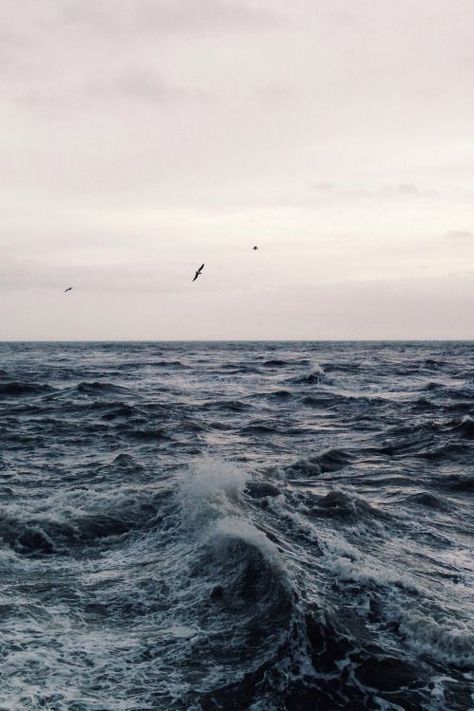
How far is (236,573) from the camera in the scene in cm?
891

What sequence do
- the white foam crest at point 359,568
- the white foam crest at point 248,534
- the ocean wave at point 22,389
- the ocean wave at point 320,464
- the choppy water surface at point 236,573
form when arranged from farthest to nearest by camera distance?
the ocean wave at point 22,389 → the ocean wave at point 320,464 → the white foam crest at point 248,534 → the white foam crest at point 359,568 → the choppy water surface at point 236,573

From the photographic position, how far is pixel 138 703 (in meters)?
6.01

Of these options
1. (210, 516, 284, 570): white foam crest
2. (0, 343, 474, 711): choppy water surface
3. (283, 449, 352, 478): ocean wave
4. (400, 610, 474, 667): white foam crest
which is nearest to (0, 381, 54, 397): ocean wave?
(0, 343, 474, 711): choppy water surface

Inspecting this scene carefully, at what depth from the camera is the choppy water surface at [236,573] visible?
638 cm

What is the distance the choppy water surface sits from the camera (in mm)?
6375

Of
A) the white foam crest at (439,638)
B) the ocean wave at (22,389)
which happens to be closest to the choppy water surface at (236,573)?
the white foam crest at (439,638)

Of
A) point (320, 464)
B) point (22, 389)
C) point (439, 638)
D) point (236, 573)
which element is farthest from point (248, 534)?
point (22, 389)

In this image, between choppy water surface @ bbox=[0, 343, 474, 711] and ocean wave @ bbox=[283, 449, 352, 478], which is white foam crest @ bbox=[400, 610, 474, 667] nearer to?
choppy water surface @ bbox=[0, 343, 474, 711]

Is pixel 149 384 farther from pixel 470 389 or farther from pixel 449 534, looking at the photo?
pixel 449 534

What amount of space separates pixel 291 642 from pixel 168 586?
2.32m

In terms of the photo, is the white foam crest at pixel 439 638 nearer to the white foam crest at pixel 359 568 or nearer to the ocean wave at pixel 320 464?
the white foam crest at pixel 359 568

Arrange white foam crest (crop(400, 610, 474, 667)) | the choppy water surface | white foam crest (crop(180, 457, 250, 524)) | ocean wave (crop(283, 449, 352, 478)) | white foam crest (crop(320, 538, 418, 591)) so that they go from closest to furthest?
the choppy water surface, white foam crest (crop(400, 610, 474, 667)), white foam crest (crop(320, 538, 418, 591)), white foam crest (crop(180, 457, 250, 524)), ocean wave (crop(283, 449, 352, 478))

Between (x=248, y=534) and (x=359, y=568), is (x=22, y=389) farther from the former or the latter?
(x=359, y=568)

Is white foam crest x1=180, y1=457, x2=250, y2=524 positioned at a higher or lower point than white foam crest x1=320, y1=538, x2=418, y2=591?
higher
